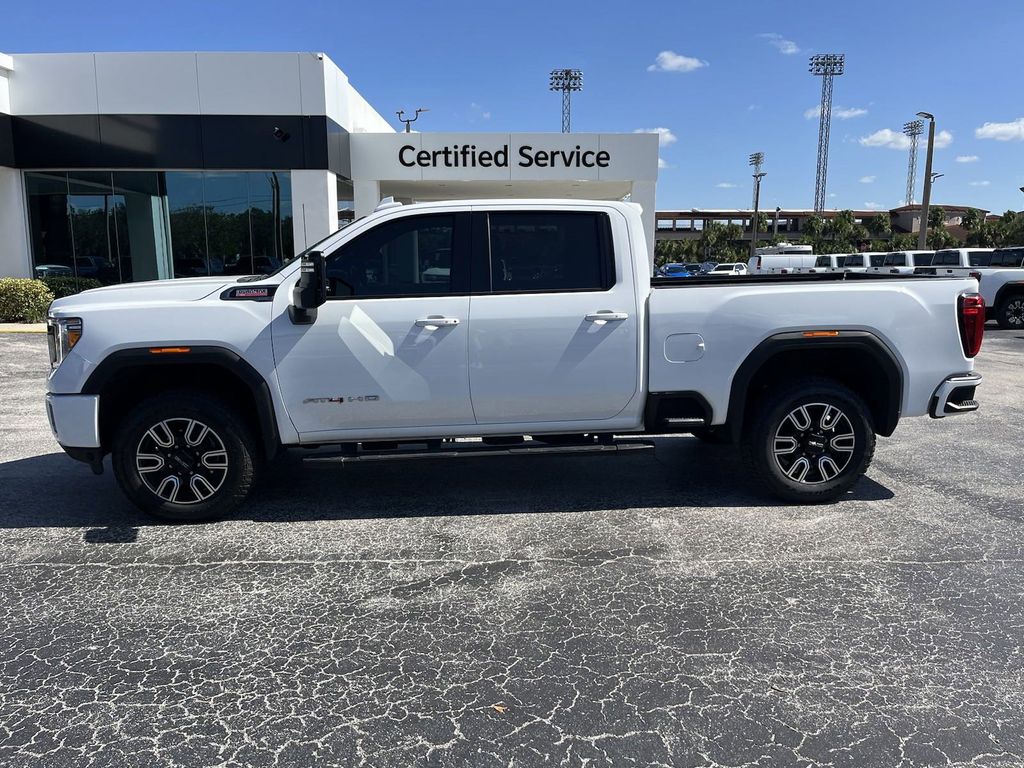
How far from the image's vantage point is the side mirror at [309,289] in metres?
4.45

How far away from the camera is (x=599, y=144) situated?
2075 cm

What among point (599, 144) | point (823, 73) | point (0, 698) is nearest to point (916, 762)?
point (0, 698)

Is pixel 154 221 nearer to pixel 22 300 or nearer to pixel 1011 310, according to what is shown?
pixel 22 300

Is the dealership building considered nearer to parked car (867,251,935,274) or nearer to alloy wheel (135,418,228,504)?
parked car (867,251,935,274)

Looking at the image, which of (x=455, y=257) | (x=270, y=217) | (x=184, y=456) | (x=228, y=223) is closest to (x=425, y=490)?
(x=184, y=456)

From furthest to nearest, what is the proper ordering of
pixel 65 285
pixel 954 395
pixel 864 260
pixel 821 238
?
pixel 821 238, pixel 864 260, pixel 65 285, pixel 954 395

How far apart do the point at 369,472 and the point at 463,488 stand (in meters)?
0.88

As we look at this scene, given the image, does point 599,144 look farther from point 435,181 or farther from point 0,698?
point 0,698

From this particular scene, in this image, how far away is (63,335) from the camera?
4594 mm

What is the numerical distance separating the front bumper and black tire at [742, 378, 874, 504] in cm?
416

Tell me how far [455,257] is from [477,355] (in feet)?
2.14

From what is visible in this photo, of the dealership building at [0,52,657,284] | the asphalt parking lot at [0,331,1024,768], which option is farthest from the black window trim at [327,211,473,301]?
the dealership building at [0,52,657,284]

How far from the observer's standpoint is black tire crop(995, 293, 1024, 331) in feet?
57.5

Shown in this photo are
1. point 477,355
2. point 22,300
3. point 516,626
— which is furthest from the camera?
point 22,300
